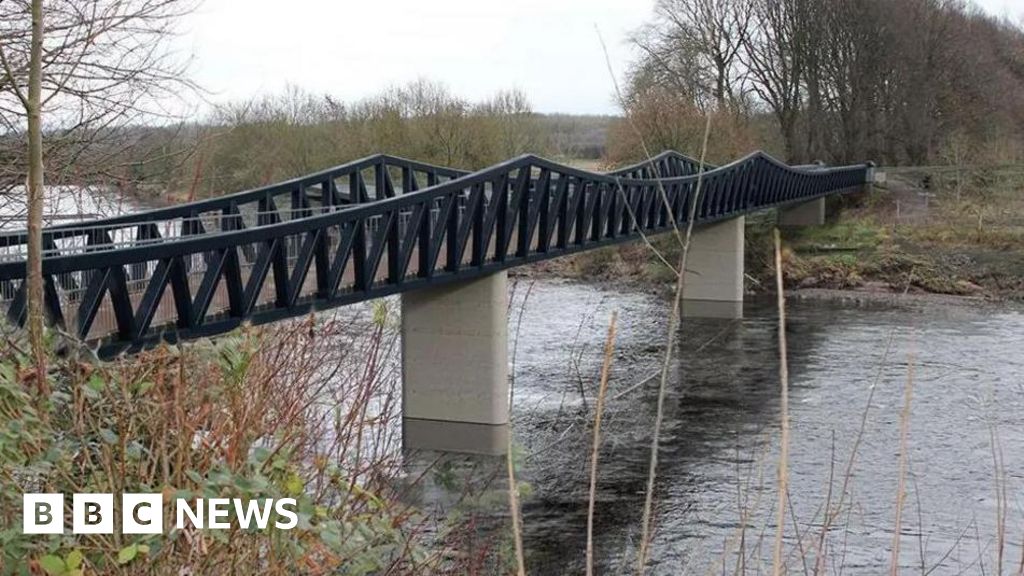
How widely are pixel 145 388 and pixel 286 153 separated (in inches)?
1782

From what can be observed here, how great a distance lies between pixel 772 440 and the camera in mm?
24000

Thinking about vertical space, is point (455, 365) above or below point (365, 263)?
below

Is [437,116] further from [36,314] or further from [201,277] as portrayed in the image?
[36,314]

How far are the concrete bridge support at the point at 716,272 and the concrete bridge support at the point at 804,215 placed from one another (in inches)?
592

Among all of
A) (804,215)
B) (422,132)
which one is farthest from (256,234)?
(804,215)

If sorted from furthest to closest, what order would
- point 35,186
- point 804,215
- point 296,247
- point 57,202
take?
point 804,215
point 296,247
point 57,202
point 35,186

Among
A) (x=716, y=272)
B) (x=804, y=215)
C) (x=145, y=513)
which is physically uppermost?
(x=804, y=215)

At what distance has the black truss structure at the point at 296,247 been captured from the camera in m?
15.5

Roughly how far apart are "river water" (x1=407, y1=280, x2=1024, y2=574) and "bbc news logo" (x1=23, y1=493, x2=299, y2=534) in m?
0.92

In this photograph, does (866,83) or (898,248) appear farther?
(866,83)

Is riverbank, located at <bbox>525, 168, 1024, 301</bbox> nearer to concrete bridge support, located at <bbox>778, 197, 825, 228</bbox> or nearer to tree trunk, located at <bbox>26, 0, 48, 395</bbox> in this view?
concrete bridge support, located at <bbox>778, 197, 825, 228</bbox>

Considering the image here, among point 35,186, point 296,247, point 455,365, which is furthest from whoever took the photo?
point 455,365

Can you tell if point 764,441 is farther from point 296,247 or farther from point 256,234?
point 296,247

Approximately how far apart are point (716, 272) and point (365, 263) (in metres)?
27.1
